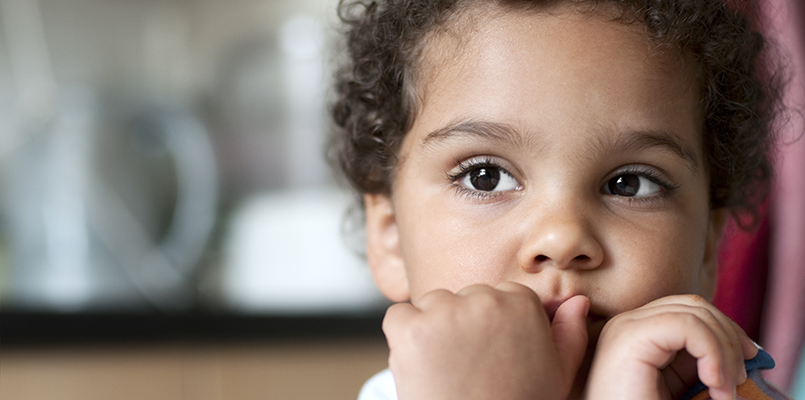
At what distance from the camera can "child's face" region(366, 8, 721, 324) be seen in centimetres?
58

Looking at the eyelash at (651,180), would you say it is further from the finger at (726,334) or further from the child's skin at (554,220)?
the finger at (726,334)

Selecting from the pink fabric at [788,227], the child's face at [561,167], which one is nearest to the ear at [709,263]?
the child's face at [561,167]

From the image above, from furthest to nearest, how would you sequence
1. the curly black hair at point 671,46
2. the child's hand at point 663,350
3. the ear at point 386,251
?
the ear at point 386,251, the curly black hair at point 671,46, the child's hand at point 663,350

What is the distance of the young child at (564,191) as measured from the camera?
498 millimetres

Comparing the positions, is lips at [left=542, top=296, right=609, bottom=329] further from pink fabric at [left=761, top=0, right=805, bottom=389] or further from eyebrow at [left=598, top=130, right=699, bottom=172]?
pink fabric at [left=761, top=0, right=805, bottom=389]

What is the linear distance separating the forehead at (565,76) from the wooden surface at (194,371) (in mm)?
1056

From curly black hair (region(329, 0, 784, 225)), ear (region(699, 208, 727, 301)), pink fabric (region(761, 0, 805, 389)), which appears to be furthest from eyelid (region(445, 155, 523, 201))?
pink fabric (region(761, 0, 805, 389))

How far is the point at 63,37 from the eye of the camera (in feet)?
5.47

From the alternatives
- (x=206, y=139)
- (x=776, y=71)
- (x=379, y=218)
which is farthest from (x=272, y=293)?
(x=776, y=71)

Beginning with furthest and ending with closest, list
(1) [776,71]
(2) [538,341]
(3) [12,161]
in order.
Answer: (3) [12,161] → (1) [776,71] → (2) [538,341]

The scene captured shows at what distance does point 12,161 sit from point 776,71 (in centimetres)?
158

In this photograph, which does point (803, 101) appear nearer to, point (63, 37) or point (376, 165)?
point (376, 165)

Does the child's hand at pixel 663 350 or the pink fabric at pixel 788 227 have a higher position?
Result: the pink fabric at pixel 788 227

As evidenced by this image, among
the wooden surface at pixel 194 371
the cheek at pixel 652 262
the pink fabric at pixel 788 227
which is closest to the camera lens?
the cheek at pixel 652 262
